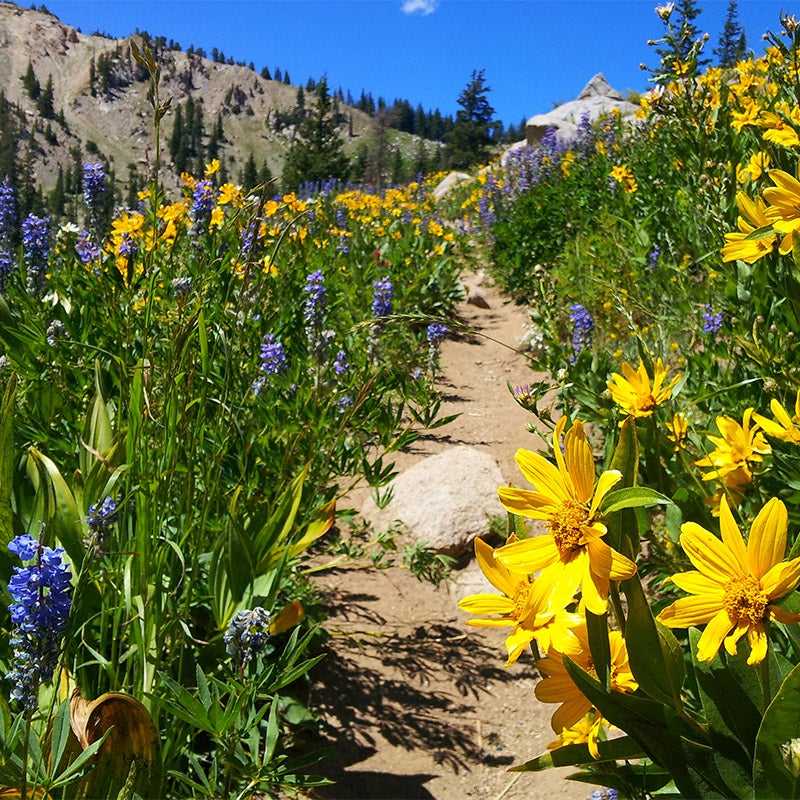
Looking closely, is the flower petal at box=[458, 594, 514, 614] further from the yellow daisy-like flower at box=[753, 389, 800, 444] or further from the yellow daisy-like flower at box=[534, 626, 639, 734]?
the yellow daisy-like flower at box=[753, 389, 800, 444]

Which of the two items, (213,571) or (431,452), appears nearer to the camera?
(213,571)

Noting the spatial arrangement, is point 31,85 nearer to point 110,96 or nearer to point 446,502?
point 110,96

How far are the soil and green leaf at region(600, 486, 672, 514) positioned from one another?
0.97m

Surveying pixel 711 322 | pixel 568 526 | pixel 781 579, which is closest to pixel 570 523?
pixel 568 526

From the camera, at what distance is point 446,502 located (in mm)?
3303

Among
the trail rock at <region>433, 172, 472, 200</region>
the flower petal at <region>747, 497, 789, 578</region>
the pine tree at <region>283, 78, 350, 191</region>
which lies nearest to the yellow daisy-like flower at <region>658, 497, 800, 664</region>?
the flower petal at <region>747, 497, 789, 578</region>

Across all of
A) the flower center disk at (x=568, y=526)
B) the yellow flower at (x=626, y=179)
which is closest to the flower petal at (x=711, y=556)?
the flower center disk at (x=568, y=526)

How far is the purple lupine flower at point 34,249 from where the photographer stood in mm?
3406

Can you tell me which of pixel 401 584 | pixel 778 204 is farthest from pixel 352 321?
pixel 778 204

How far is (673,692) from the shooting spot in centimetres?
87

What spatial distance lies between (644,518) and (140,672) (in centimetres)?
110

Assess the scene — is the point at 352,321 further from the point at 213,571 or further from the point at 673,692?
the point at 673,692

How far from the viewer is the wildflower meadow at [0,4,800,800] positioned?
830 millimetres

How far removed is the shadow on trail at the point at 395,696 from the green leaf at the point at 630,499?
1479 mm
